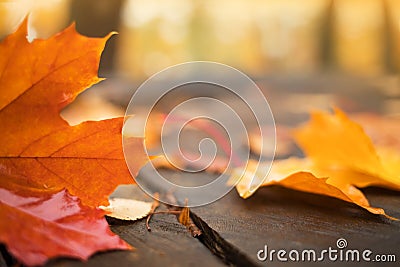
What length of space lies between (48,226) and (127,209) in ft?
0.50

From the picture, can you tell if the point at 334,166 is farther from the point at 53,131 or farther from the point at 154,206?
the point at 53,131

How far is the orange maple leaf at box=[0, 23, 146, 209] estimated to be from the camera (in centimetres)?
51

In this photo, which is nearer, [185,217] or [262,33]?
[185,217]

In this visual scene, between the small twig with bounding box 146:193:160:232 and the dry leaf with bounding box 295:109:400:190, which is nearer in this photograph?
the small twig with bounding box 146:193:160:232

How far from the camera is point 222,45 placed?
32.8 ft

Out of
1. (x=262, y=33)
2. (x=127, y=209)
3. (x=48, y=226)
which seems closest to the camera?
(x=48, y=226)

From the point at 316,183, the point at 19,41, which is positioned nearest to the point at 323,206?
the point at 316,183

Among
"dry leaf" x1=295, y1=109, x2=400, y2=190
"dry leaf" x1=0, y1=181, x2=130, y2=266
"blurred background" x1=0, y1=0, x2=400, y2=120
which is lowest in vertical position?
"dry leaf" x1=0, y1=181, x2=130, y2=266

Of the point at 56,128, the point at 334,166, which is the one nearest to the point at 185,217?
the point at 56,128

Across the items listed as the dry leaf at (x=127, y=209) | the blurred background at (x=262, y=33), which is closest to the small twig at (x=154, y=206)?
the dry leaf at (x=127, y=209)

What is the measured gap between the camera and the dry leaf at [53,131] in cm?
51

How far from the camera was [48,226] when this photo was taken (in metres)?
0.44

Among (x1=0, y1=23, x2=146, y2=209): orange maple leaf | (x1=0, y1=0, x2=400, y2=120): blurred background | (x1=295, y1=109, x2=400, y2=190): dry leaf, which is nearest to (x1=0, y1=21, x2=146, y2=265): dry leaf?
(x1=0, y1=23, x2=146, y2=209): orange maple leaf

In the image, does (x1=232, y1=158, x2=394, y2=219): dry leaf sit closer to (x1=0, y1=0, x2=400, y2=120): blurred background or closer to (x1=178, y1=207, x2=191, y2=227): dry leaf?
(x1=178, y1=207, x2=191, y2=227): dry leaf
